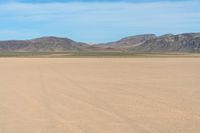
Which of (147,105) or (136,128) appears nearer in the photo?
(136,128)

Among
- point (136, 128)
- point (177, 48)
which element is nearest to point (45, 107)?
point (136, 128)

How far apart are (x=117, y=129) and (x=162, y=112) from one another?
6.68 feet

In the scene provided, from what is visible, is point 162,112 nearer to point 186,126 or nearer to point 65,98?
point 186,126

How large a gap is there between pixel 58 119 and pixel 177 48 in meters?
175

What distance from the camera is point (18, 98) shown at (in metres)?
11.6

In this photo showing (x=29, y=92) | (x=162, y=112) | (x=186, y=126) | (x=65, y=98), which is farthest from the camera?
(x=29, y=92)

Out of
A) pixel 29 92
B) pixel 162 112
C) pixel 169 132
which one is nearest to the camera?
pixel 169 132

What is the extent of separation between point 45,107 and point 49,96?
2.26 m

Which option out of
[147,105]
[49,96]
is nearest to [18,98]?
[49,96]

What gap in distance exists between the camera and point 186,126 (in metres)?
7.18

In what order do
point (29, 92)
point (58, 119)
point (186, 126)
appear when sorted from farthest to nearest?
point (29, 92) < point (58, 119) < point (186, 126)

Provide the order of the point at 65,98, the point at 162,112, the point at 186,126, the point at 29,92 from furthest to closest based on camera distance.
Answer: the point at 29,92 → the point at 65,98 → the point at 162,112 → the point at 186,126

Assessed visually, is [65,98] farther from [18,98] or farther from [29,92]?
[29,92]

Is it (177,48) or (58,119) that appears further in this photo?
(177,48)
